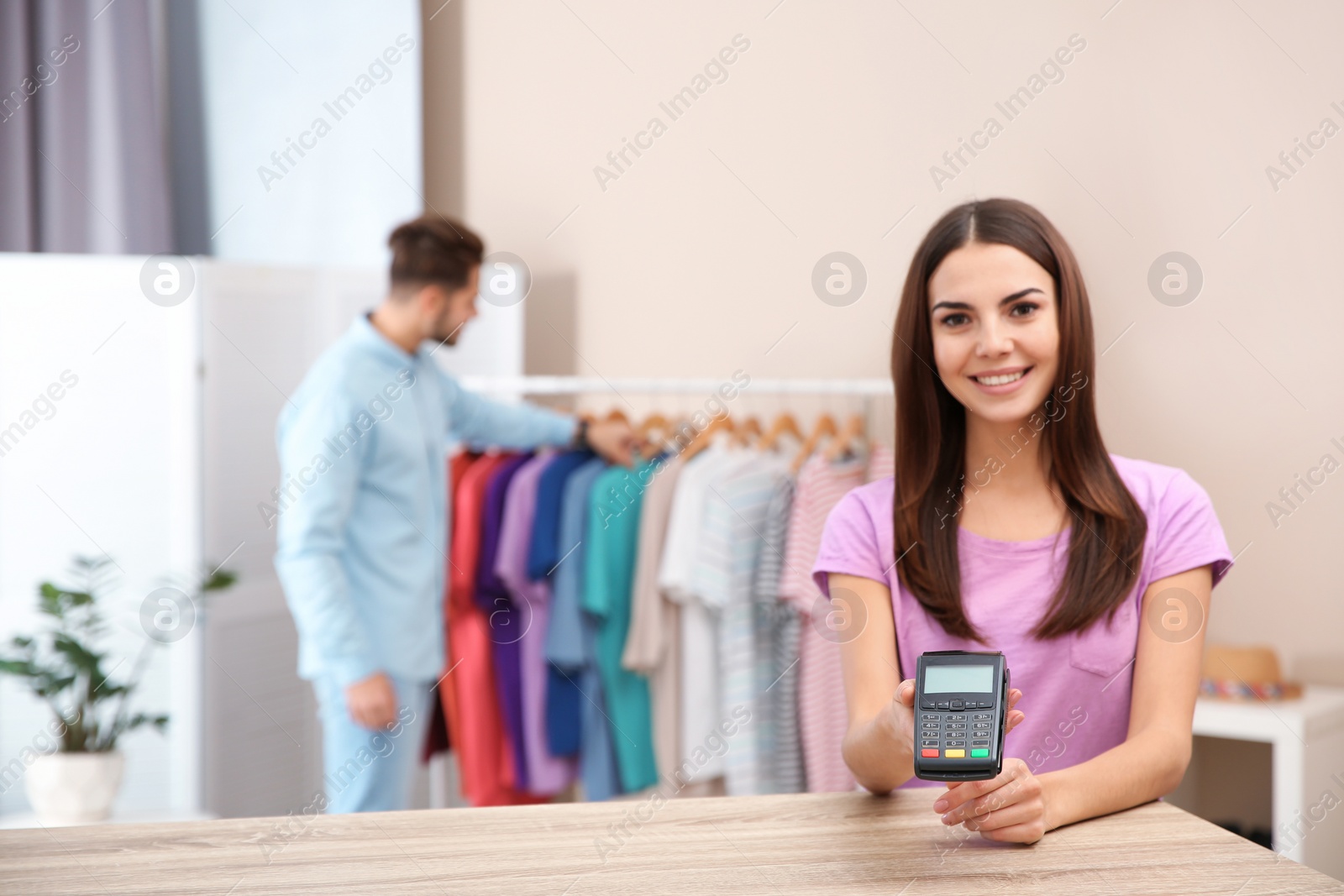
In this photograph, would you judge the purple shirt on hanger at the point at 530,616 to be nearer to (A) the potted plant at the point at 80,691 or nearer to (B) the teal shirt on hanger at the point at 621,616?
(B) the teal shirt on hanger at the point at 621,616

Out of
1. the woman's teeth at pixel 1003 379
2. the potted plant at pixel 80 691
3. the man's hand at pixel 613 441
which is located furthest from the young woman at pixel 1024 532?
the potted plant at pixel 80 691

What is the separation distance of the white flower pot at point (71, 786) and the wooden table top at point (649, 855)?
1.65 m

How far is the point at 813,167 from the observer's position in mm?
3012

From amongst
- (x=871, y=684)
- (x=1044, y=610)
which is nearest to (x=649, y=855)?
(x=871, y=684)

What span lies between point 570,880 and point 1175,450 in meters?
2.03

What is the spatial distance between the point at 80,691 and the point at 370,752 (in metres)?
0.89

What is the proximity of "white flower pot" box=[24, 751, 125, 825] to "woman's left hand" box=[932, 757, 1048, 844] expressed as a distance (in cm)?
220

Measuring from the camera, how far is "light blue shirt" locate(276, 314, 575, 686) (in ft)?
7.09

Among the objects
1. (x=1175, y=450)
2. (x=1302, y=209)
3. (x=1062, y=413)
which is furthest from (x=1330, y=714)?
(x=1062, y=413)

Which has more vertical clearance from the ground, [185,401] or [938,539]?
[185,401]

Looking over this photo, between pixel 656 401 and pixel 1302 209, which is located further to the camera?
pixel 656 401

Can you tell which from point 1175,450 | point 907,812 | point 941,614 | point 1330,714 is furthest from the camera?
point 1175,450

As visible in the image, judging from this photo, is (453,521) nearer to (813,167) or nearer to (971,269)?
(813,167)

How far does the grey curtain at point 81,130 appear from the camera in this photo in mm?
3398
